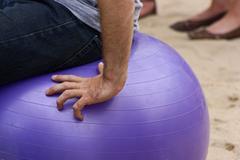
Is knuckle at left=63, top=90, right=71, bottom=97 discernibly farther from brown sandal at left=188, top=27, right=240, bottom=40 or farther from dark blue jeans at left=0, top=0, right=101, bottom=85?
brown sandal at left=188, top=27, right=240, bottom=40

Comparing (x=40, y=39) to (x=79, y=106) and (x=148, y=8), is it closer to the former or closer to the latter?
(x=79, y=106)

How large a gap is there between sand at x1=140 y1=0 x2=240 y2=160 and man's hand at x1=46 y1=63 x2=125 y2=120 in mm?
917

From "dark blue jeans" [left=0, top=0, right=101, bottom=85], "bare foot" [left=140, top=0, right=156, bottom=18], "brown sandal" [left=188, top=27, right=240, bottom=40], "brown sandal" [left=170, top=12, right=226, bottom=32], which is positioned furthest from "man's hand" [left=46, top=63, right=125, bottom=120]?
"bare foot" [left=140, top=0, right=156, bottom=18]

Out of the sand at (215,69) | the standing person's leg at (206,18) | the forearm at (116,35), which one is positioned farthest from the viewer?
the standing person's leg at (206,18)

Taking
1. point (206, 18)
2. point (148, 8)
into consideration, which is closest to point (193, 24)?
point (206, 18)

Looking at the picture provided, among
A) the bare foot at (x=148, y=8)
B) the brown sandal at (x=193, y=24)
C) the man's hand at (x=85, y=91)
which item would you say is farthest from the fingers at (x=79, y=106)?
the bare foot at (x=148, y=8)

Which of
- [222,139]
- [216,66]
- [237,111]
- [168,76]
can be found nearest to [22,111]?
[168,76]

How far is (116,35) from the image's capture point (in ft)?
5.49

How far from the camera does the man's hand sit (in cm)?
173

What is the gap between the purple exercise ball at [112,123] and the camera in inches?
68.5

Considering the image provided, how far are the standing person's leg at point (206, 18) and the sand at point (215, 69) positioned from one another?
0.13 m

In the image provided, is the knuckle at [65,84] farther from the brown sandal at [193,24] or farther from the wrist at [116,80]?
the brown sandal at [193,24]

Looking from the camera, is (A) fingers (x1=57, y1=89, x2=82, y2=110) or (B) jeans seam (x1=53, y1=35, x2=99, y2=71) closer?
(A) fingers (x1=57, y1=89, x2=82, y2=110)

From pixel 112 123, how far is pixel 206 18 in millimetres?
3068
